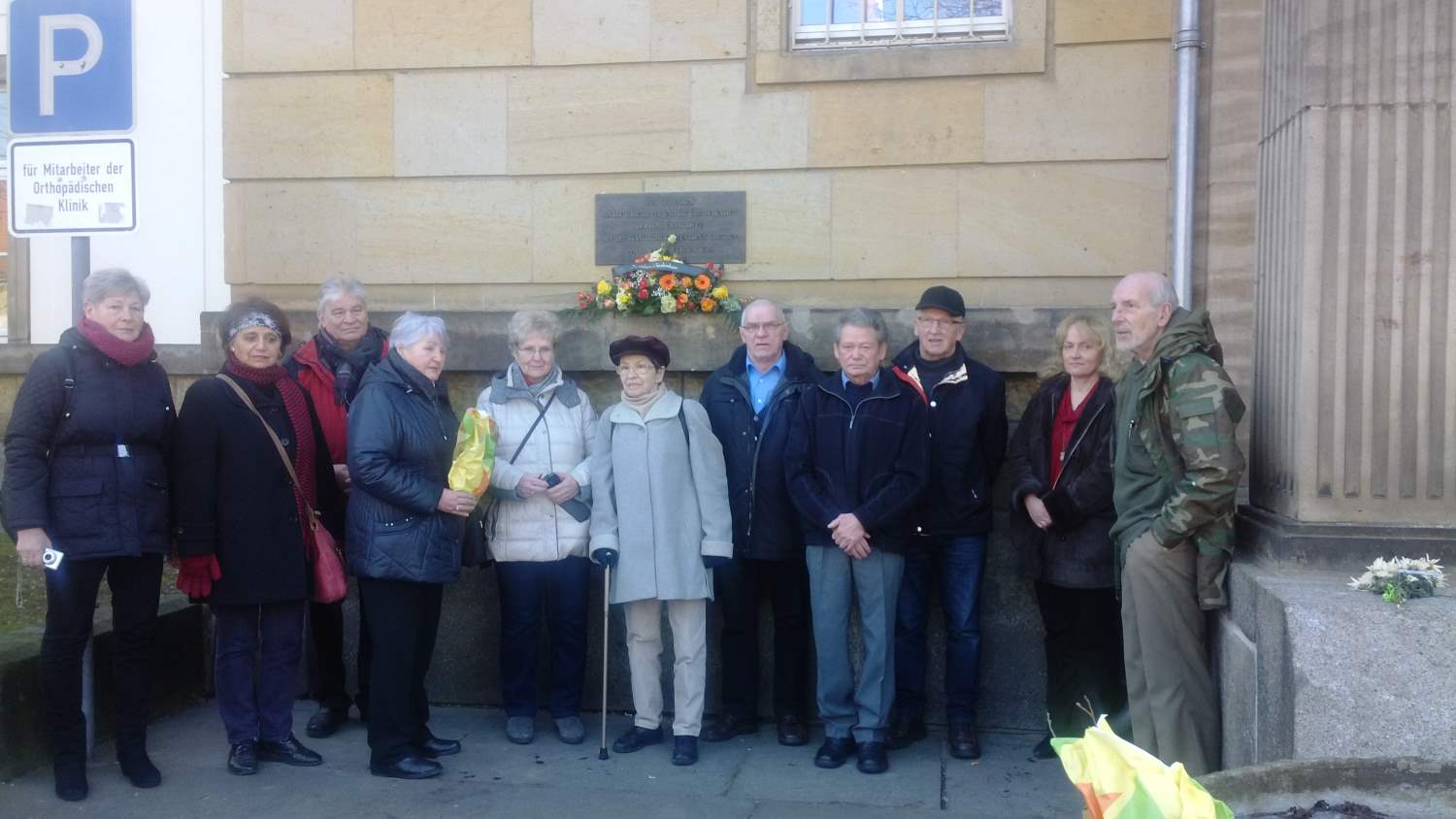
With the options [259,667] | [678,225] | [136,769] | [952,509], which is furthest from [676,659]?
[136,769]

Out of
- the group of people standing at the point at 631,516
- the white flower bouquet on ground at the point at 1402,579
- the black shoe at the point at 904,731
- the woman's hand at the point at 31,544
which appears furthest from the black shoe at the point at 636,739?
the white flower bouquet on ground at the point at 1402,579

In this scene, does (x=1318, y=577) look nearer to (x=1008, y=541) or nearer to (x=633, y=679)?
(x=1008, y=541)

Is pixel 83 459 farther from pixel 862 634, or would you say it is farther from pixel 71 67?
pixel 862 634

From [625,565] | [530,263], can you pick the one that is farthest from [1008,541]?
[530,263]

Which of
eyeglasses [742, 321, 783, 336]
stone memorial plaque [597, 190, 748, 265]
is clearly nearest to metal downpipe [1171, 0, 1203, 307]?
eyeglasses [742, 321, 783, 336]

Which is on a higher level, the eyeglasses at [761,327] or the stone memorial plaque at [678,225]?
the stone memorial plaque at [678,225]

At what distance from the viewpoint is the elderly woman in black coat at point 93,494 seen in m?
5.11

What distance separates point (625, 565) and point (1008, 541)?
1.84 meters

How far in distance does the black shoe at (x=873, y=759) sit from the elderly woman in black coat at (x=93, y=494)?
115 inches

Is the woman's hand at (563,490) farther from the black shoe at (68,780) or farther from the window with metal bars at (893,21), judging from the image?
the window with metal bars at (893,21)

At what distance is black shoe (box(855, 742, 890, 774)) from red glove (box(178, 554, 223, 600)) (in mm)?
2779

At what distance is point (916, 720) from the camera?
629 centimetres

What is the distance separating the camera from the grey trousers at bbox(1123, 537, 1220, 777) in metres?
4.91

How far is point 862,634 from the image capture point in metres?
6.00
